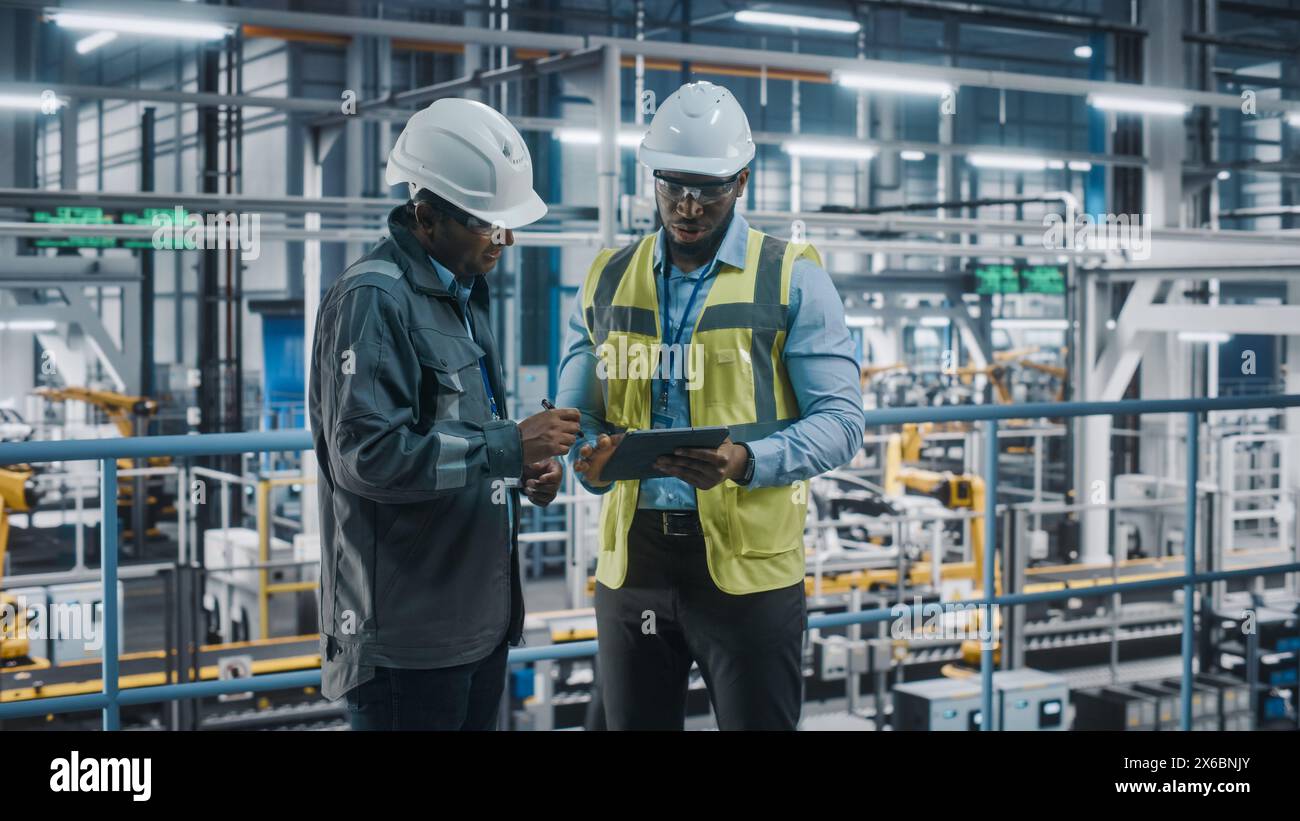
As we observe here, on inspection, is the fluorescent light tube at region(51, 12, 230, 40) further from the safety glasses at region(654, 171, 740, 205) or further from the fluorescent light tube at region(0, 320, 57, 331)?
the fluorescent light tube at region(0, 320, 57, 331)

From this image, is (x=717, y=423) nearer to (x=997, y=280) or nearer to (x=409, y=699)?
(x=409, y=699)

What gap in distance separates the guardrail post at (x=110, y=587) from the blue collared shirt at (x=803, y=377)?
89 cm

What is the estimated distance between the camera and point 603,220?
4.59 m

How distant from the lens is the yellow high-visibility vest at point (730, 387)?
2.13 metres

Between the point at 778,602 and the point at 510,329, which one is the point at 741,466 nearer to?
the point at 778,602

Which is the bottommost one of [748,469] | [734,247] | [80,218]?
[748,469]

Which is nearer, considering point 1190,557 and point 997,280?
point 1190,557

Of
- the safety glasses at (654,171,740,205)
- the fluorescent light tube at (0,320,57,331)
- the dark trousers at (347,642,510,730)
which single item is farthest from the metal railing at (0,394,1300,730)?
the fluorescent light tube at (0,320,57,331)

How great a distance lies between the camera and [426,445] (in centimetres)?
181

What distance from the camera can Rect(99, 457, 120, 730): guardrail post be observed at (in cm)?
230

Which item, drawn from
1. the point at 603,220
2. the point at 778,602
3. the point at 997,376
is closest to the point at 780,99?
the point at 997,376

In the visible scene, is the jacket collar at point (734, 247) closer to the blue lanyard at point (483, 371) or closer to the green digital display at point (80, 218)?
the blue lanyard at point (483, 371)

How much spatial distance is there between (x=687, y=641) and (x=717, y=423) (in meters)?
0.39

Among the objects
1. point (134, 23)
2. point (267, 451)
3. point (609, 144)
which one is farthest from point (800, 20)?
point (267, 451)
